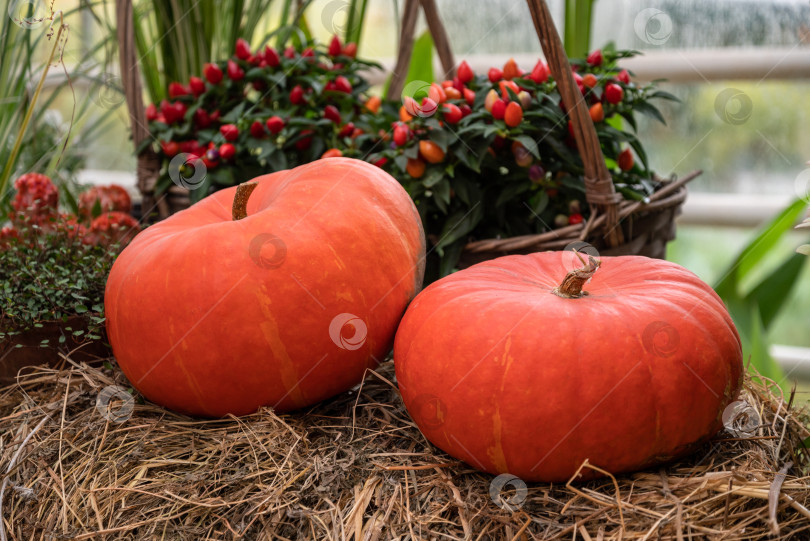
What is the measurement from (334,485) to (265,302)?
237 mm

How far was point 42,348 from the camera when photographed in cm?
101

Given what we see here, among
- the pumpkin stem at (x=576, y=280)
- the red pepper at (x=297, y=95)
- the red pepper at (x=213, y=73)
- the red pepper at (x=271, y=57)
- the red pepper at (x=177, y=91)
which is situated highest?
the red pepper at (x=271, y=57)

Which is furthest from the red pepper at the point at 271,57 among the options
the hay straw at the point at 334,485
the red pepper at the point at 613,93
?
the hay straw at the point at 334,485

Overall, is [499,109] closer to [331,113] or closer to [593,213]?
[593,213]

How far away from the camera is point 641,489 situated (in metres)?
0.73

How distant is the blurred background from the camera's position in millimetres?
1770

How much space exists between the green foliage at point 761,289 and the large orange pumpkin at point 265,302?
819mm

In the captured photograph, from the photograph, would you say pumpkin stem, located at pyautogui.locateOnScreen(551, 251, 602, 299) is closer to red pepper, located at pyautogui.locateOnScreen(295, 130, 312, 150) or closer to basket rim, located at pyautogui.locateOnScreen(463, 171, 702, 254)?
basket rim, located at pyautogui.locateOnScreen(463, 171, 702, 254)

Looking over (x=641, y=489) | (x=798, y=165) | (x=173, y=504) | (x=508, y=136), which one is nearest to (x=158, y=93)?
(x=508, y=136)

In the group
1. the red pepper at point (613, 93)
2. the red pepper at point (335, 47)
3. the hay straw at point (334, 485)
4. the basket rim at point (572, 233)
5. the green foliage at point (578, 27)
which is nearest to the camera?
the hay straw at point (334, 485)

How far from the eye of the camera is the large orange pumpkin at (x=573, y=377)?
2.33ft

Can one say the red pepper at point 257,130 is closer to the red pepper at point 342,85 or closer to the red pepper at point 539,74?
the red pepper at point 342,85

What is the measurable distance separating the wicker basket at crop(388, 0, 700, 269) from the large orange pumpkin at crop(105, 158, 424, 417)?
0.25 meters

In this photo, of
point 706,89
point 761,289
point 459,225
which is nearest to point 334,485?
point 459,225
